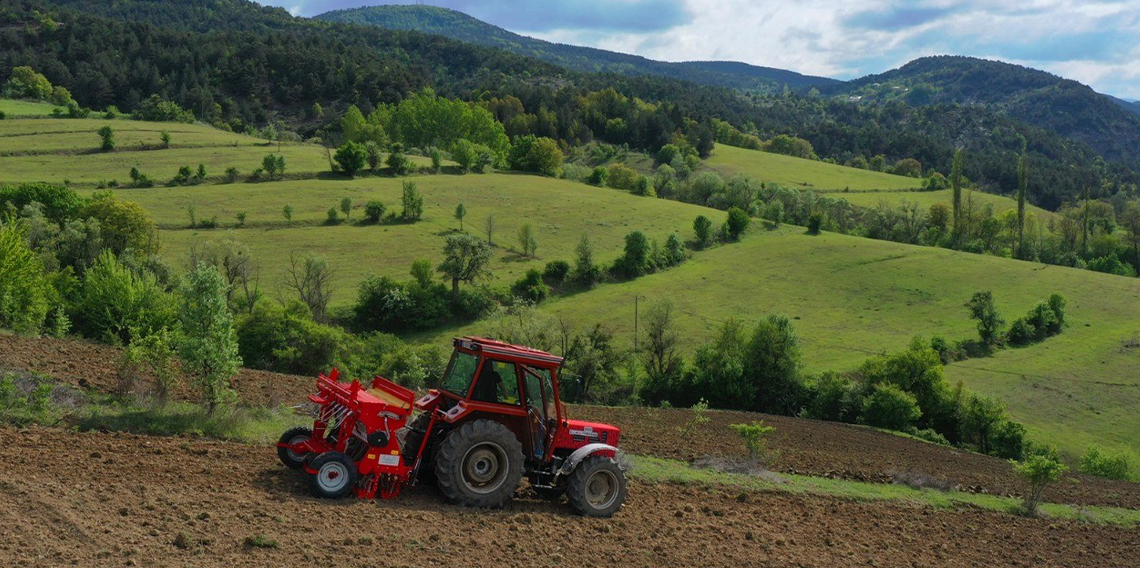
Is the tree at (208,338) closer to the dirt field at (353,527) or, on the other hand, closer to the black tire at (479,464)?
the dirt field at (353,527)

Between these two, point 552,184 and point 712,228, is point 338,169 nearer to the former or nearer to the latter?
point 552,184

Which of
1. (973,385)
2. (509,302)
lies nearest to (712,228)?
(509,302)

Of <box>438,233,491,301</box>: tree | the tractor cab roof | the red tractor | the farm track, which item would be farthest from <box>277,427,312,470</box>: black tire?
<box>438,233,491,301</box>: tree

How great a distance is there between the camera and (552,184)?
4050 inches

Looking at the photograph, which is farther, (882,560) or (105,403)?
(105,403)

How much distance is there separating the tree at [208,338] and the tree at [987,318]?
55.9m

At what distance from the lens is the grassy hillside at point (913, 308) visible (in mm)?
49781

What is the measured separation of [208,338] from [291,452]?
493 cm

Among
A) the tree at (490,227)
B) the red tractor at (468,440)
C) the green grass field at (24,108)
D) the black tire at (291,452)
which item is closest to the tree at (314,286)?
the tree at (490,227)

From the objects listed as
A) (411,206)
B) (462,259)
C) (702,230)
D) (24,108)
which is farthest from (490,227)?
(24,108)

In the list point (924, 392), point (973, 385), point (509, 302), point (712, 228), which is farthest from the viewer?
point (712, 228)

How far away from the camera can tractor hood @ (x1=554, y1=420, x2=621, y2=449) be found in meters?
14.2

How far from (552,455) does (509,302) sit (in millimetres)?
46553

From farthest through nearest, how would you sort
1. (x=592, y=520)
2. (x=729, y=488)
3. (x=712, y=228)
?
(x=712, y=228) < (x=729, y=488) < (x=592, y=520)
